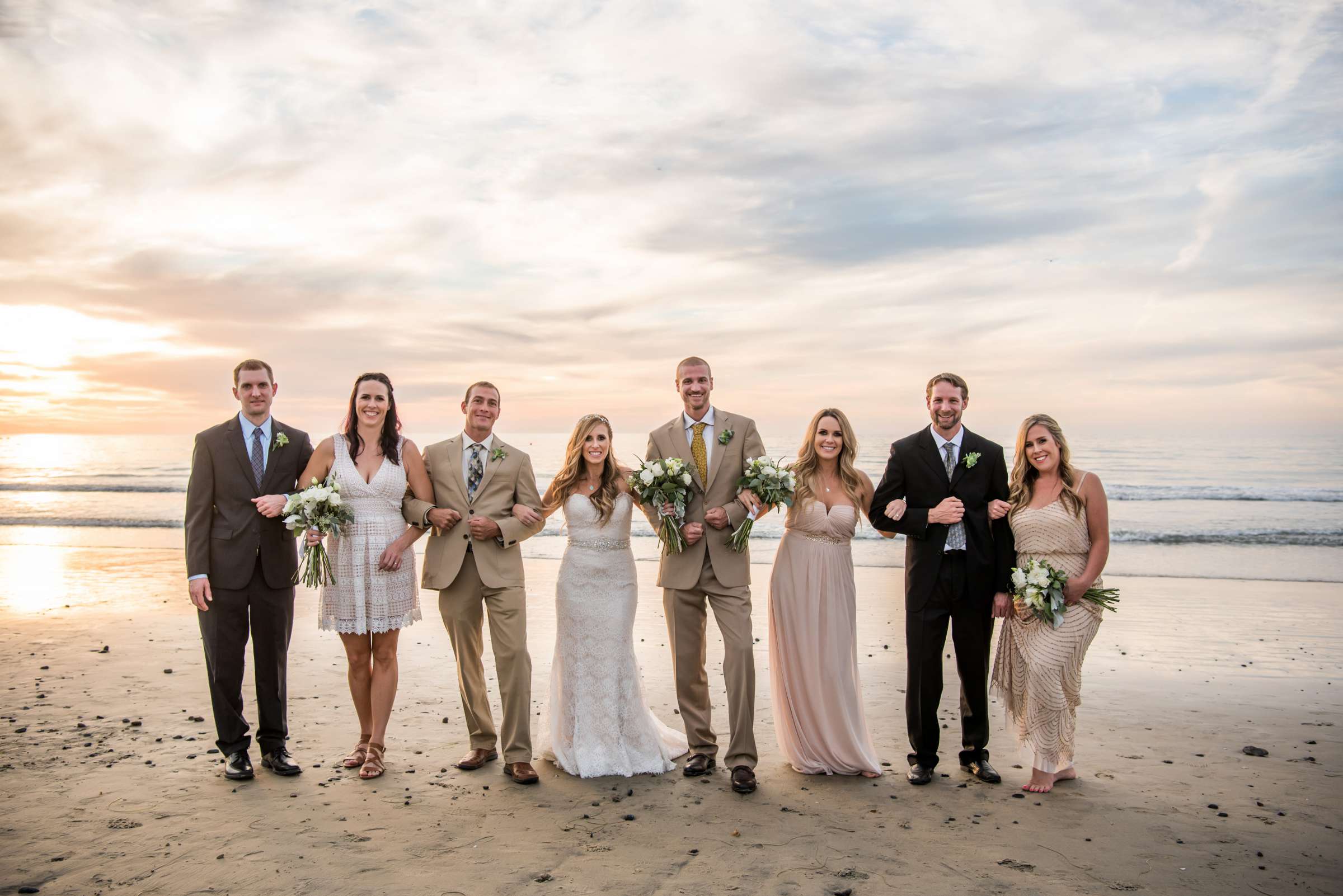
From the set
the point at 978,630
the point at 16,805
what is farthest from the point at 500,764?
the point at 978,630

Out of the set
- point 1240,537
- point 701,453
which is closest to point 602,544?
point 701,453

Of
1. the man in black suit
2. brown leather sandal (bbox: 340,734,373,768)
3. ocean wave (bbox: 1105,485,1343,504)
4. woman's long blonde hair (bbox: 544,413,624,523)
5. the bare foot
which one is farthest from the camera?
ocean wave (bbox: 1105,485,1343,504)

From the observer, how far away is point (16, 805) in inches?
195

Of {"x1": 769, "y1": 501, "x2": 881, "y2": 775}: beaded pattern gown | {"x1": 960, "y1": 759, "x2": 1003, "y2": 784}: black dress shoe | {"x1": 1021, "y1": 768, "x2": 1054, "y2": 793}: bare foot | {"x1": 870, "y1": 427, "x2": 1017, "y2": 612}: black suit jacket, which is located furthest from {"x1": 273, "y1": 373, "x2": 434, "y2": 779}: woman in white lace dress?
{"x1": 1021, "y1": 768, "x2": 1054, "y2": 793}: bare foot

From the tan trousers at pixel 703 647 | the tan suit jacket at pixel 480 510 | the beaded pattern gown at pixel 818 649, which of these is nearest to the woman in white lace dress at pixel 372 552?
the tan suit jacket at pixel 480 510

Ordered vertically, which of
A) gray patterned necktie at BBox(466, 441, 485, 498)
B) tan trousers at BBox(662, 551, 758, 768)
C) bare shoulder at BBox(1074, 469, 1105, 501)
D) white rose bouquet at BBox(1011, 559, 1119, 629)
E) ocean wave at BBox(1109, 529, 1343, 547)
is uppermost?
gray patterned necktie at BBox(466, 441, 485, 498)

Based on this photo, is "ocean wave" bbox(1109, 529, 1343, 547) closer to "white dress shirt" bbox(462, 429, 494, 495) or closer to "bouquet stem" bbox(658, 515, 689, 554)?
"bouquet stem" bbox(658, 515, 689, 554)

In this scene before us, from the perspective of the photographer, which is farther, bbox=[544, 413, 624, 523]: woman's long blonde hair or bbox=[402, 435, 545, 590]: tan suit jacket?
bbox=[544, 413, 624, 523]: woman's long blonde hair

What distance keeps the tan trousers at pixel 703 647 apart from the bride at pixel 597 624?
0.28 meters

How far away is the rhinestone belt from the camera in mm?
5848

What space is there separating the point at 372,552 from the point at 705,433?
236cm

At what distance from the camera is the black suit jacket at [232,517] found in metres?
5.52

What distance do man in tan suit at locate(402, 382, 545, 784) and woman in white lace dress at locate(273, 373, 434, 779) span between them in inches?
6.1

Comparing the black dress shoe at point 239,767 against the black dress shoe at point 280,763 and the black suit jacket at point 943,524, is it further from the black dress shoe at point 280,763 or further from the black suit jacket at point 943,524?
the black suit jacket at point 943,524
